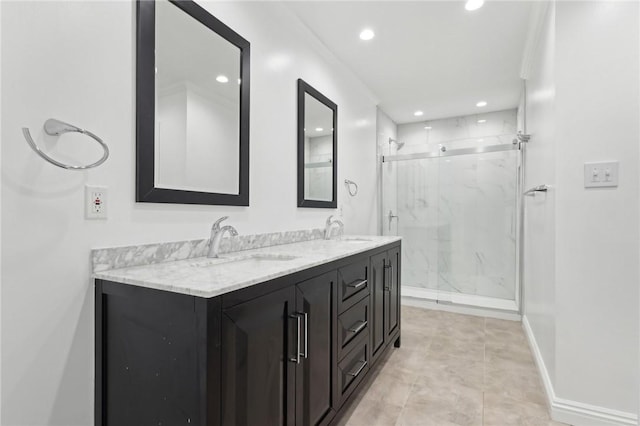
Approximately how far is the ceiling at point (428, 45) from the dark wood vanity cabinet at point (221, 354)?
1.82m

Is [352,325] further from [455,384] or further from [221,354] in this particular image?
[221,354]

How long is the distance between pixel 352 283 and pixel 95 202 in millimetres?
1235

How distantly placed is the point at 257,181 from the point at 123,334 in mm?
1114

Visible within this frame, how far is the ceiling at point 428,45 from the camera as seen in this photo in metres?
2.26

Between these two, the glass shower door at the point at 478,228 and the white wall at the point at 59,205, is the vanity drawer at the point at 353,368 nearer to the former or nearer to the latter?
the white wall at the point at 59,205

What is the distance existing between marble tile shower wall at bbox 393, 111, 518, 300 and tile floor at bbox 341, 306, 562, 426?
3.19 ft

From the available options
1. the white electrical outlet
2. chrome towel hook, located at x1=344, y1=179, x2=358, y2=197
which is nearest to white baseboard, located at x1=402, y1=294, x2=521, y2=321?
chrome towel hook, located at x1=344, y1=179, x2=358, y2=197

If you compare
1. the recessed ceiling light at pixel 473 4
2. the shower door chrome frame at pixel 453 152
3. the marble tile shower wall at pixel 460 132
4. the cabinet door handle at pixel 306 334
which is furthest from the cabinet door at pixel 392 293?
the marble tile shower wall at pixel 460 132

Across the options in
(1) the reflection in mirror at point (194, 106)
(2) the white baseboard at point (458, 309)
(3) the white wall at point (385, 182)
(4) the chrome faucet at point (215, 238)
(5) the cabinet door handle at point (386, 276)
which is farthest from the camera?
(3) the white wall at point (385, 182)

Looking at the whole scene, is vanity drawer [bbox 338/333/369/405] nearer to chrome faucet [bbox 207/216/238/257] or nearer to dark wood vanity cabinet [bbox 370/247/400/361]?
dark wood vanity cabinet [bbox 370/247/400/361]

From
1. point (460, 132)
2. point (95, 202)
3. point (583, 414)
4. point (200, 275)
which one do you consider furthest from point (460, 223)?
point (95, 202)

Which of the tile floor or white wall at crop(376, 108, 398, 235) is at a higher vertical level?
white wall at crop(376, 108, 398, 235)

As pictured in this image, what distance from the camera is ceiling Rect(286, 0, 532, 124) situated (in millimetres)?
2256

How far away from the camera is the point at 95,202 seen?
3.85 ft
